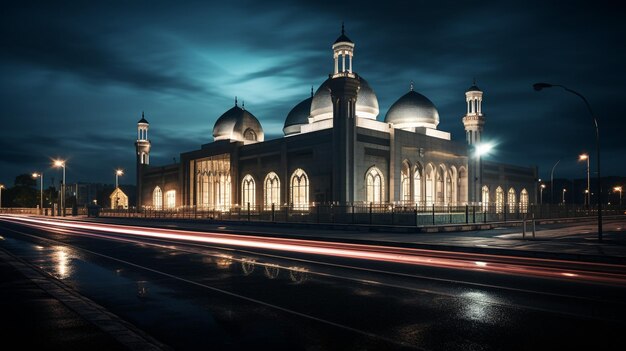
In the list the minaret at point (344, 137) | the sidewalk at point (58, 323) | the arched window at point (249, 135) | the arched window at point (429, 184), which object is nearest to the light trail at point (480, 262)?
the sidewalk at point (58, 323)

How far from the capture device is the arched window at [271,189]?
190ft

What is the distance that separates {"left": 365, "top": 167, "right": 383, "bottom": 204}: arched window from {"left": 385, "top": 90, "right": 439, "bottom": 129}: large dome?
13278 millimetres

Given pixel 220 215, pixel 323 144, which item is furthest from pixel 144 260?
pixel 323 144

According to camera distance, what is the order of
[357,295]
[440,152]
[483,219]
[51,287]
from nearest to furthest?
[357,295] → [51,287] → [483,219] → [440,152]

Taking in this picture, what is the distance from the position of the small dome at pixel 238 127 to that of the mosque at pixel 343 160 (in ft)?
0.48

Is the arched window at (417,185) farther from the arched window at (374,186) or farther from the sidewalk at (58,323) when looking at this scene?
the sidewalk at (58,323)

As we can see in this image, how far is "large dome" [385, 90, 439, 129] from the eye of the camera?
206ft

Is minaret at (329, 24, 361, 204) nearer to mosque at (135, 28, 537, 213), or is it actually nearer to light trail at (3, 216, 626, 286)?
mosque at (135, 28, 537, 213)

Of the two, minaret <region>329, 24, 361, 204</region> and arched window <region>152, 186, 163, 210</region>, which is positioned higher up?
minaret <region>329, 24, 361, 204</region>

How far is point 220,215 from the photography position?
4744 centimetres

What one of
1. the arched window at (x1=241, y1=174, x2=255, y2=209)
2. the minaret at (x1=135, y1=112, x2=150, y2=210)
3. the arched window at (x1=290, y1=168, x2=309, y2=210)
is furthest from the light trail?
the minaret at (x1=135, y1=112, x2=150, y2=210)

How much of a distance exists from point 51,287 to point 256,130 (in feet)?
199

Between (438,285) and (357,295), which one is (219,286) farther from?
(438,285)

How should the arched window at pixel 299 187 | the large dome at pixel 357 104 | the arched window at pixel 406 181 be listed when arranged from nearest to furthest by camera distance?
the arched window at pixel 299 187, the arched window at pixel 406 181, the large dome at pixel 357 104
